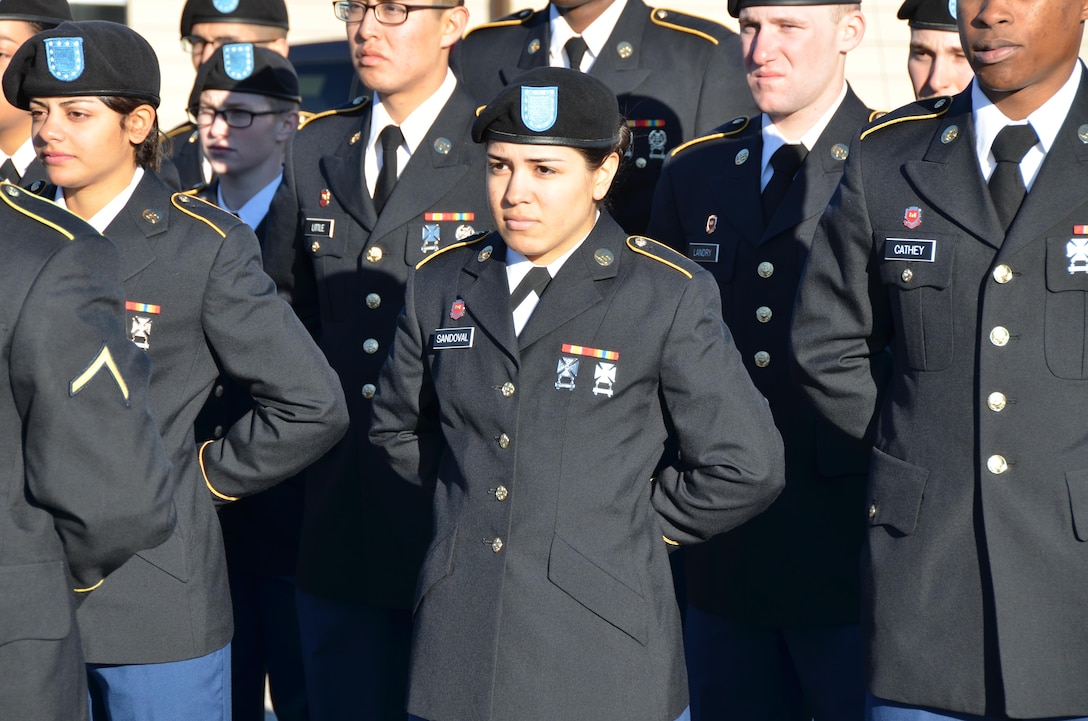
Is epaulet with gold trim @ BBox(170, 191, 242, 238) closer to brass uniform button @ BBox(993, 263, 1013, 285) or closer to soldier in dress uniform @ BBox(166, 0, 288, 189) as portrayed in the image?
brass uniform button @ BBox(993, 263, 1013, 285)

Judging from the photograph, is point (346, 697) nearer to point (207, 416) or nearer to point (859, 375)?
point (207, 416)

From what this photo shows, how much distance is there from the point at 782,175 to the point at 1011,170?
102 cm

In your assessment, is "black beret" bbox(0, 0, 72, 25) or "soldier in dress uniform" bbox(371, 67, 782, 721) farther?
"black beret" bbox(0, 0, 72, 25)

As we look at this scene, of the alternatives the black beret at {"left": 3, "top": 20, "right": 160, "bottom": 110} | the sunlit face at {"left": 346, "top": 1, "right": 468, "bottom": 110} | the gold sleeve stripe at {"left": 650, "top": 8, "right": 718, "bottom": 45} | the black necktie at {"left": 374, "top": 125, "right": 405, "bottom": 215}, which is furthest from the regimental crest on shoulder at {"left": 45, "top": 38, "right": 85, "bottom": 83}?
the gold sleeve stripe at {"left": 650, "top": 8, "right": 718, "bottom": 45}

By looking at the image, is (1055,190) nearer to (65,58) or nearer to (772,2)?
(772,2)

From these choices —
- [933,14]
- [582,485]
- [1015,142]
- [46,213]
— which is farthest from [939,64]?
[46,213]

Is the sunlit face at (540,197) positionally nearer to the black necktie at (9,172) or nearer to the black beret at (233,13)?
the black necktie at (9,172)

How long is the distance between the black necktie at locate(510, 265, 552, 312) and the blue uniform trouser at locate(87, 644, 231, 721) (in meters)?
1.05

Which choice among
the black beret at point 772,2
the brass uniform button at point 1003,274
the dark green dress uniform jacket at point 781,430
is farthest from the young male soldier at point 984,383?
the black beret at point 772,2

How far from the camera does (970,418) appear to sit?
2.93 meters

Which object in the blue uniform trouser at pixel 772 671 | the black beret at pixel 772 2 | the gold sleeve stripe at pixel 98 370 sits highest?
the black beret at pixel 772 2

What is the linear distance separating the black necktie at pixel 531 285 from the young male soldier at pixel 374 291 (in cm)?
89

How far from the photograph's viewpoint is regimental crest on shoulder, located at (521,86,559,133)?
317 cm

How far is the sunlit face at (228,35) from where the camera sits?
5.74 meters
